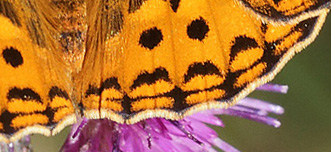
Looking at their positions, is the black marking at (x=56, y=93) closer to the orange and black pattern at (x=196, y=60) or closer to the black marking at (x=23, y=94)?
the black marking at (x=23, y=94)

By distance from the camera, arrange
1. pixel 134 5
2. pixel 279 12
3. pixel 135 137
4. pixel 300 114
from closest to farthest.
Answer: pixel 279 12 < pixel 134 5 < pixel 135 137 < pixel 300 114

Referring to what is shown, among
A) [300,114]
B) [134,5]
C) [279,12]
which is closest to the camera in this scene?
[279,12]

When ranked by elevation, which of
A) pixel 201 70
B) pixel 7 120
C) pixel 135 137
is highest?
pixel 201 70

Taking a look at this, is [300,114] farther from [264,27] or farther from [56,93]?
[56,93]

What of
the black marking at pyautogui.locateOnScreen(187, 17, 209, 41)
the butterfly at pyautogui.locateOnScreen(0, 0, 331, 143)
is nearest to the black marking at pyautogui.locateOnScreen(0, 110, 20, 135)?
the butterfly at pyautogui.locateOnScreen(0, 0, 331, 143)

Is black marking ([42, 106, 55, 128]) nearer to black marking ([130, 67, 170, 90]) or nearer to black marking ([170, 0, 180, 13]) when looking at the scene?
black marking ([130, 67, 170, 90])

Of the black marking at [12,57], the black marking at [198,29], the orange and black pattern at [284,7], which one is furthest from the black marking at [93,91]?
the orange and black pattern at [284,7]

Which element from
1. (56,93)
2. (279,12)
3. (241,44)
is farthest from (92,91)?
(279,12)
